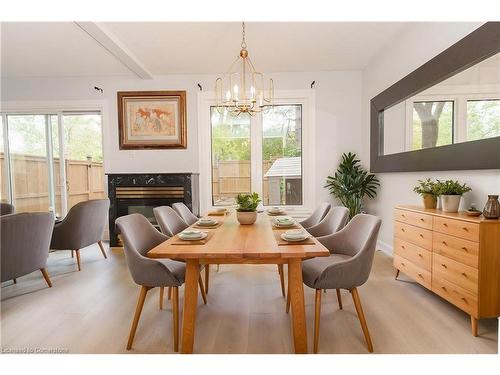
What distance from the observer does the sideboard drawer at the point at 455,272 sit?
6.69ft

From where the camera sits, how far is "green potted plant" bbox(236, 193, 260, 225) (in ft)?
8.49

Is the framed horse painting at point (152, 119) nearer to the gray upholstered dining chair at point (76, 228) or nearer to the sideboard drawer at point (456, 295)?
the gray upholstered dining chair at point (76, 228)

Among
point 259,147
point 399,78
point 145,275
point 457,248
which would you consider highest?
point 399,78

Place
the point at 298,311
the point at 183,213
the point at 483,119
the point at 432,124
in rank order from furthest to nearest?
the point at 183,213
the point at 432,124
the point at 483,119
the point at 298,311

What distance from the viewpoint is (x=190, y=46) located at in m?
3.86

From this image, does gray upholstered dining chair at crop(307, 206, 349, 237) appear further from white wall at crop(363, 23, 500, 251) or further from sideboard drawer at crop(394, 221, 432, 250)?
white wall at crop(363, 23, 500, 251)

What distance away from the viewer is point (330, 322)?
7.41ft

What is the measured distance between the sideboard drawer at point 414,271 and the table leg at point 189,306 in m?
2.05

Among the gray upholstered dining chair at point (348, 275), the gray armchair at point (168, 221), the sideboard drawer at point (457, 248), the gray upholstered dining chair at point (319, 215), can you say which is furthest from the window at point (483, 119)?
the gray armchair at point (168, 221)

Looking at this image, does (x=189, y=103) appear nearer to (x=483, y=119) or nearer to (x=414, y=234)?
(x=414, y=234)

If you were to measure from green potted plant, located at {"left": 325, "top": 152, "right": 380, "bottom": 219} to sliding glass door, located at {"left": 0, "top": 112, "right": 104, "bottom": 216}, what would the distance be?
4182mm

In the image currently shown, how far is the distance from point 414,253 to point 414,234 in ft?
0.60

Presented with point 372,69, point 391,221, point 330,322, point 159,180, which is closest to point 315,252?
point 330,322

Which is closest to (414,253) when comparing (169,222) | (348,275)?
(348,275)
